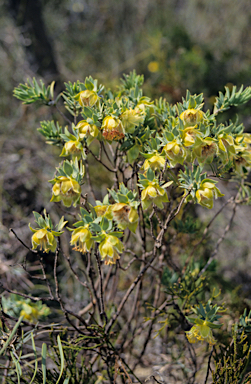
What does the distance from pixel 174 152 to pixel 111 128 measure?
0.15 m

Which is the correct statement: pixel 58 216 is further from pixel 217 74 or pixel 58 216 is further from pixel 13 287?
pixel 217 74

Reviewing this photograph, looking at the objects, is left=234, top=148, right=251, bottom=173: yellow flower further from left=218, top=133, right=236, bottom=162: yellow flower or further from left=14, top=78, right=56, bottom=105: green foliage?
left=14, top=78, right=56, bottom=105: green foliage

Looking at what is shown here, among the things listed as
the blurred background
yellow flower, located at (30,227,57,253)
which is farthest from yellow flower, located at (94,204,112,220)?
the blurred background

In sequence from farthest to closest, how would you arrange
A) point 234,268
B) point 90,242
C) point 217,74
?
point 217,74
point 234,268
point 90,242

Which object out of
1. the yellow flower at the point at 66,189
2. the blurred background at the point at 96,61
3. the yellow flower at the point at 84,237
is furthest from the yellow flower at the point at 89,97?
the blurred background at the point at 96,61

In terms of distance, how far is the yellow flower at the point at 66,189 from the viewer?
0.59m

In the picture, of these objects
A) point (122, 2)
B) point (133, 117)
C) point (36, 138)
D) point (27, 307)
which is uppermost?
point (122, 2)

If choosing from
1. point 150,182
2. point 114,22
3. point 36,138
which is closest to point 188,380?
point 150,182

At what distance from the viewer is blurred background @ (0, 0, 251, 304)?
1563 millimetres

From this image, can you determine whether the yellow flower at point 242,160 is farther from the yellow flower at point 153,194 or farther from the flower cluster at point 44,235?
the flower cluster at point 44,235

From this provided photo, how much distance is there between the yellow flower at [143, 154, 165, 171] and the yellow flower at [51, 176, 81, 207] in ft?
0.53

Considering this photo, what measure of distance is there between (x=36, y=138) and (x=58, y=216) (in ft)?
2.20

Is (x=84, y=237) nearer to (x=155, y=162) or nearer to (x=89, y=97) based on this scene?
(x=155, y=162)

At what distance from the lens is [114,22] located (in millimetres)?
3688
